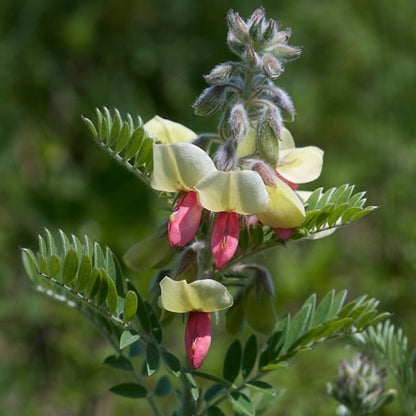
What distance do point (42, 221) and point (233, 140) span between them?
223cm

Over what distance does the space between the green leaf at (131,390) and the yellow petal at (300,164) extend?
451 millimetres

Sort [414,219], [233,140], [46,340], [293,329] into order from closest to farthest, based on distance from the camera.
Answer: [233,140] → [293,329] → [414,219] → [46,340]

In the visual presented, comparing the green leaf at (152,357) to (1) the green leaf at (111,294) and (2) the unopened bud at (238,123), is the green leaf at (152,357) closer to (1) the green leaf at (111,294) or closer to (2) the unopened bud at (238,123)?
(1) the green leaf at (111,294)

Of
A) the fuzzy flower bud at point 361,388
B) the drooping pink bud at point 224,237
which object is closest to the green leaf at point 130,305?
the drooping pink bud at point 224,237

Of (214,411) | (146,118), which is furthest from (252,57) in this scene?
(146,118)

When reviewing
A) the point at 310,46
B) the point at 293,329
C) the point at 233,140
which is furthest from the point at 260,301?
the point at 310,46

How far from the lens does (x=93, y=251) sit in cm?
140

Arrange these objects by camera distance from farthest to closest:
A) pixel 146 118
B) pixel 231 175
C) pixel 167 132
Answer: pixel 146 118
pixel 167 132
pixel 231 175

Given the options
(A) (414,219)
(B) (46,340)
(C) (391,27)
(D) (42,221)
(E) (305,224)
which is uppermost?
(C) (391,27)

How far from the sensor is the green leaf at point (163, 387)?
1598 millimetres

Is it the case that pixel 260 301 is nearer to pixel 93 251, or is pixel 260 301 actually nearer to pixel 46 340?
pixel 93 251

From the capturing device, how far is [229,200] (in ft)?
4.11

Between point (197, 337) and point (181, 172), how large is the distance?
249 mm

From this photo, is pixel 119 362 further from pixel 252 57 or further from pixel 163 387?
pixel 252 57
